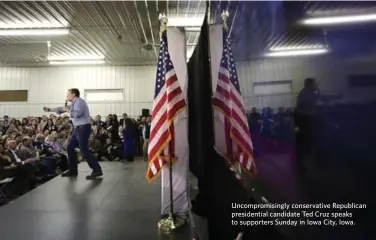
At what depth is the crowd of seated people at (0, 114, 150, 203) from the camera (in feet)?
12.7

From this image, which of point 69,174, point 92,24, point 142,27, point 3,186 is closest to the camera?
point 3,186

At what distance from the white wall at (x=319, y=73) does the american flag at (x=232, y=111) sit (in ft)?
1.60

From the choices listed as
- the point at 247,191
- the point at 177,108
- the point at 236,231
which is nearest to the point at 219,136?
the point at 177,108

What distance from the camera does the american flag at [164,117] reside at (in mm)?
2234

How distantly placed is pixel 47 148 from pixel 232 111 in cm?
464

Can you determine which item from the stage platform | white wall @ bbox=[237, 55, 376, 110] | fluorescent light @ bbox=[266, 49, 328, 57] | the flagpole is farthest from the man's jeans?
fluorescent light @ bbox=[266, 49, 328, 57]

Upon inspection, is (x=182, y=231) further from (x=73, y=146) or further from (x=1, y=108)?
(x=1, y=108)

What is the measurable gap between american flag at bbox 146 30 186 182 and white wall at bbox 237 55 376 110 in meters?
1.04

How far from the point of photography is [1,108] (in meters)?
10.1

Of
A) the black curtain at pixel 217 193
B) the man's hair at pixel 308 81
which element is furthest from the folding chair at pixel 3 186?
the man's hair at pixel 308 81

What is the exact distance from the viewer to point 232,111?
187cm

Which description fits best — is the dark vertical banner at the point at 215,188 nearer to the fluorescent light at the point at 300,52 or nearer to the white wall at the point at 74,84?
the fluorescent light at the point at 300,52

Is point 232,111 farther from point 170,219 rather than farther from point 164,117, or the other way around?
point 170,219

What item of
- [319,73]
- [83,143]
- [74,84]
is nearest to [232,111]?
[319,73]
